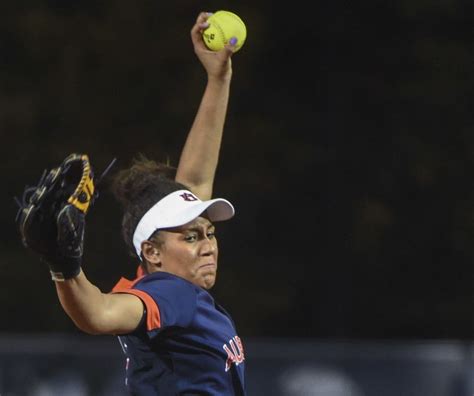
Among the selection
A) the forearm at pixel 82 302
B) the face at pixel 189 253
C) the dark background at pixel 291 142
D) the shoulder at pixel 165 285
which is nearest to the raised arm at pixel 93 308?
the forearm at pixel 82 302

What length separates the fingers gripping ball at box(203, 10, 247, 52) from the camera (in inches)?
165

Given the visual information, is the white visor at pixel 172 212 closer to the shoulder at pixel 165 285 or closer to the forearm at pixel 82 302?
the shoulder at pixel 165 285

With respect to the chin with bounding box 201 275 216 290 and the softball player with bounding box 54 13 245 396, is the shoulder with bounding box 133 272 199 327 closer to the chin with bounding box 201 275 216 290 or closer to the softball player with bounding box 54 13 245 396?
the softball player with bounding box 54 13 245 396

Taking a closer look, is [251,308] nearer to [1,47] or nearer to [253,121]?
[253,121]

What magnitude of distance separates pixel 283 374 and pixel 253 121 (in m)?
3.81

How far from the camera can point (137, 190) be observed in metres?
3.87

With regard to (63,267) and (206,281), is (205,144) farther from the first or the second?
(63,267)

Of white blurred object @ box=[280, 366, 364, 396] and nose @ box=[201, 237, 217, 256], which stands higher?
nose @ box=[201, 237, 217, 256]

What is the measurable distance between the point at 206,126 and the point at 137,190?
23.9 inches

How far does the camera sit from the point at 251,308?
10.2 meters

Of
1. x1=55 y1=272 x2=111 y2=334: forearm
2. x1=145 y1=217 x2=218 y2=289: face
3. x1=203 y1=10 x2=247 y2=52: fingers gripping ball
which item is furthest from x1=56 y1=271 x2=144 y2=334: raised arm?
x1=203 y1=10 x2=247 y2=52: fingers gripping ball

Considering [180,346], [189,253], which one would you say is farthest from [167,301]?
[189,253]

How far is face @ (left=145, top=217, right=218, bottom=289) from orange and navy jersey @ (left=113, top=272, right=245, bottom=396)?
6cm

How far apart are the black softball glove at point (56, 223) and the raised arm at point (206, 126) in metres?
1.31
